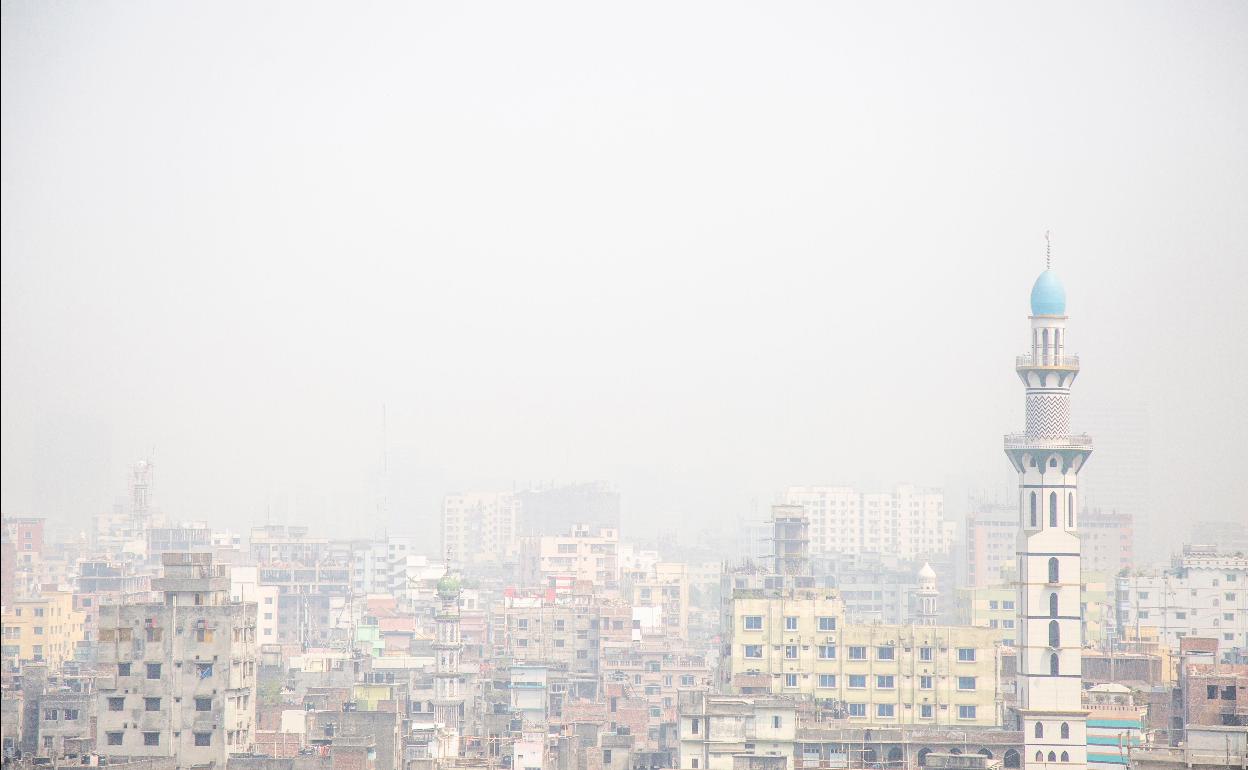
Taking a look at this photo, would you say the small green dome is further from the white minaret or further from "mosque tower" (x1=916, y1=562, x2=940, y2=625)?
the white minaret

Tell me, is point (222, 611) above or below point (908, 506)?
below

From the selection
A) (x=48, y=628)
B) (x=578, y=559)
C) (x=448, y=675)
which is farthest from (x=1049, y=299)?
(x=578, y=559)

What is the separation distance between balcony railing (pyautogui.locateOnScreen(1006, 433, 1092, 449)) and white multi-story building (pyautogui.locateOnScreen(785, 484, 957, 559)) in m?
116

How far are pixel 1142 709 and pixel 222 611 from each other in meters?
23.0

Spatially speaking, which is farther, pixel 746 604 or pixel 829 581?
pixel 829 581

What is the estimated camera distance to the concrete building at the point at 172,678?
49750mm

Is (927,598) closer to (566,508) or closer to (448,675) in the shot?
(448,675)

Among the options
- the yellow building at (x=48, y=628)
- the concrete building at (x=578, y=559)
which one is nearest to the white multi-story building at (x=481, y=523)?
the concrete building at (x=578, y=559)

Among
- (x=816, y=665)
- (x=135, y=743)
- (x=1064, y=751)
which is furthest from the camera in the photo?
(x=816, y=665)

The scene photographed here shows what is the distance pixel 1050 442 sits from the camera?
5538 cm

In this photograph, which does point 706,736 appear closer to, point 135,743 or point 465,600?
point 135,743

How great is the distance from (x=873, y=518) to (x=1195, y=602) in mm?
88314

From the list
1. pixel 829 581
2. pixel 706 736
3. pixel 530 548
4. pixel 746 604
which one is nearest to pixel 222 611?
pixel 706 736

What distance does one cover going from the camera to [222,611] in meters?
50.3
